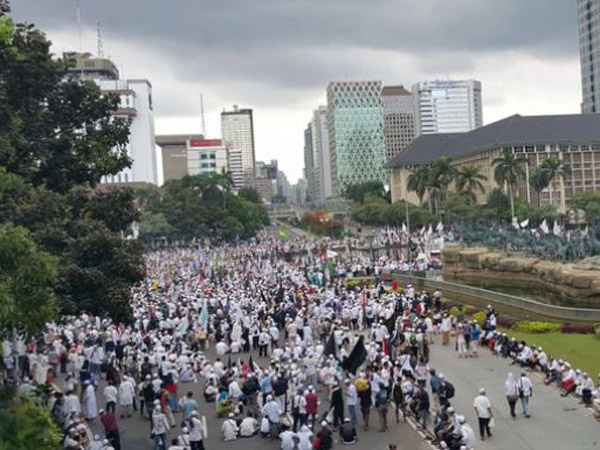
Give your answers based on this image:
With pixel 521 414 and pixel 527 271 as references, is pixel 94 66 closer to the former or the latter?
pixel 527 271

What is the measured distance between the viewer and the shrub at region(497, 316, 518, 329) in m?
29.4

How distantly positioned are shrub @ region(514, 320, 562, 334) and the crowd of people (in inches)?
49.2

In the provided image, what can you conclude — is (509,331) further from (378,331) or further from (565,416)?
(565,416)

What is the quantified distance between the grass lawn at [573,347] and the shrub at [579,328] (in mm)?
313

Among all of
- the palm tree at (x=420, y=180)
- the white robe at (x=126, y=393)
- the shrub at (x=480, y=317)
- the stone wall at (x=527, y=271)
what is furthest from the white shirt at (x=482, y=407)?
the palm tree at (x=420, y=180)

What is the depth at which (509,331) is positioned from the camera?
29.0m

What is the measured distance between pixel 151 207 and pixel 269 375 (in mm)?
81408

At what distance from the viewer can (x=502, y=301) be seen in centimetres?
3325

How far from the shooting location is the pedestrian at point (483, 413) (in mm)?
16469

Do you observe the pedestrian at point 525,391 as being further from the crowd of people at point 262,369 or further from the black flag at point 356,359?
the black flag at point 356,359

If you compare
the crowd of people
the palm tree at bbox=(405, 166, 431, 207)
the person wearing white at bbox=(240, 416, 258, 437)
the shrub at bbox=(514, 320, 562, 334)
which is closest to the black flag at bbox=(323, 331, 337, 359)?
the crowd of people

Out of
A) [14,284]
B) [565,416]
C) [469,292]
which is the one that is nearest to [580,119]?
[469,292]

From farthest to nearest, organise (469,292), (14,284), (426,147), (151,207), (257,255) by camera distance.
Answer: (426,147), (151,207), (257,255), (469,292), (14,284)

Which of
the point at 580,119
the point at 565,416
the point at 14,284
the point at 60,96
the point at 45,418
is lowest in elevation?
the point at 565,416
